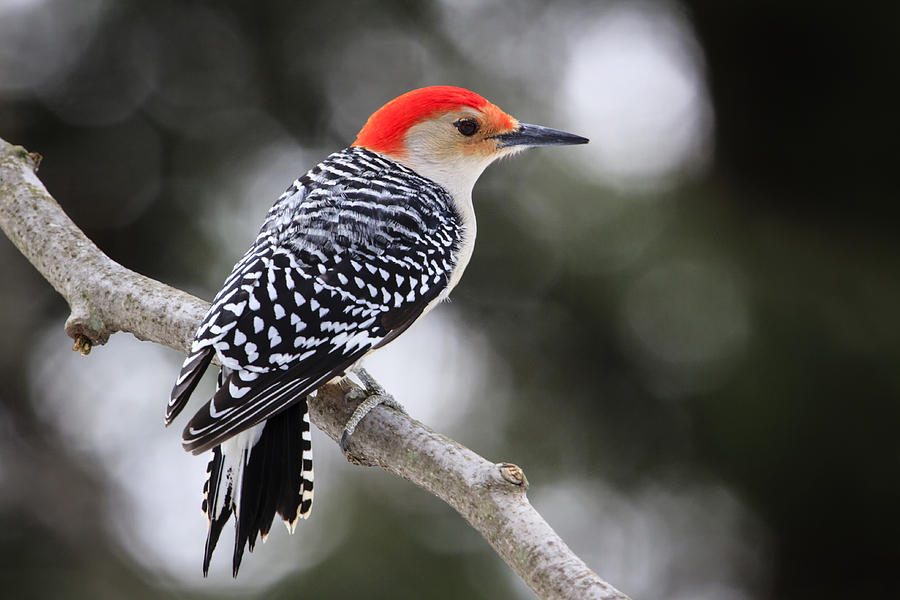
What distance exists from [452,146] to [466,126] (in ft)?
0.32

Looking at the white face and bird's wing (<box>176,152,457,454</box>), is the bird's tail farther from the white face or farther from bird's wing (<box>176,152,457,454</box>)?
the white face

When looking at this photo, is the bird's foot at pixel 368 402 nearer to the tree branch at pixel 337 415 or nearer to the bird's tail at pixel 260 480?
the tree branch at pixel 337 415

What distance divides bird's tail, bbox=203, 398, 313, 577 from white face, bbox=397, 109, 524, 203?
4.02ft

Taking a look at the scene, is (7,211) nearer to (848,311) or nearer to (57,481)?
(57,481)

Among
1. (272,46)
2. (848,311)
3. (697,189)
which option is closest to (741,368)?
(848,311)

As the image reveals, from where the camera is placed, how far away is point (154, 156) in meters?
5.68

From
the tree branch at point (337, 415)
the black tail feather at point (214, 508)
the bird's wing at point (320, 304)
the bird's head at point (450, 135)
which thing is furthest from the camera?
the bird's head at point (450, 135)

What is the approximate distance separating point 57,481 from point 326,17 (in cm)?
334

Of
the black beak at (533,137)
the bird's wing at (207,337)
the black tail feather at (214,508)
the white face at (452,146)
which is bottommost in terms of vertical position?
the black tail feather at (214,508)

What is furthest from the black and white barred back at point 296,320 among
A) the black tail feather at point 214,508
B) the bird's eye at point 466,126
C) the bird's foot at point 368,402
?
the bird's eye at point 466,126

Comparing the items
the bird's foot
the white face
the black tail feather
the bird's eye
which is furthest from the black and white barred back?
the bird's eye

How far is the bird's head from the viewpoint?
357cm

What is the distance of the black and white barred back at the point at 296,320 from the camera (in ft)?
8.55

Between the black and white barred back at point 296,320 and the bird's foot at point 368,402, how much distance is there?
13 cm
